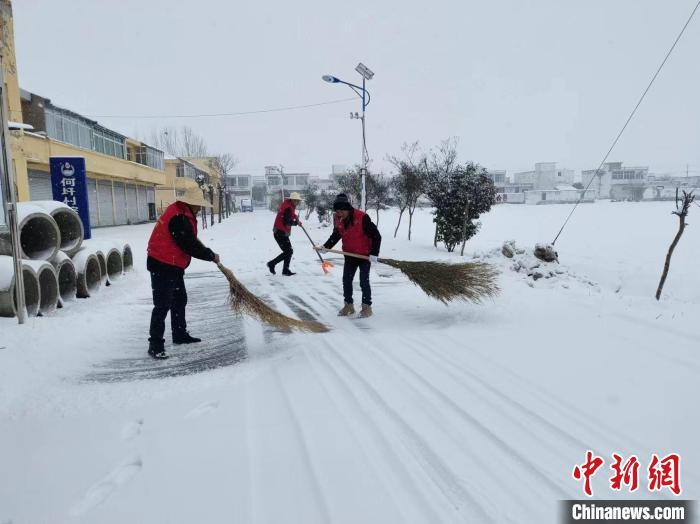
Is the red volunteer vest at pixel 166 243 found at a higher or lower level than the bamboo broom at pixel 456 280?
higher

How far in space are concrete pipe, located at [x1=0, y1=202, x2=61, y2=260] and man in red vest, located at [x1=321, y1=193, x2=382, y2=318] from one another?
3.53m

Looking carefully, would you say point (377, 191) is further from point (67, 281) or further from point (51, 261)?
point (51, 261)

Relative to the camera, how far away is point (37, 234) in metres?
5.73

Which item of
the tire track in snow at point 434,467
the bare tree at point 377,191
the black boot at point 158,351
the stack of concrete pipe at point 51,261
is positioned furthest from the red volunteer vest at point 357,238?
the bare tree at point 377,191

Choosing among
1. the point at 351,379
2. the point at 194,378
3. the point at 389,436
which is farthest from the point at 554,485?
the point at 194,378

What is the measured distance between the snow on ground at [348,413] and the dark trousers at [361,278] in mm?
331

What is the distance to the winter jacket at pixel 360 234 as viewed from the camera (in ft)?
17.0

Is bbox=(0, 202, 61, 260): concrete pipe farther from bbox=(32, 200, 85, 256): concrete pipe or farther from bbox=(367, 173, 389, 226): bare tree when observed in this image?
bbox=(367, 173, 389, 226): bare tree

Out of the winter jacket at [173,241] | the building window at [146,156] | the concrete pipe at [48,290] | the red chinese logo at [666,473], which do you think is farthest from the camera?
the building window at [146,156]

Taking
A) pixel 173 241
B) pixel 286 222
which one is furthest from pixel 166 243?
pixel 286 222

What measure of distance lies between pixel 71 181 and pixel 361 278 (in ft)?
26.0

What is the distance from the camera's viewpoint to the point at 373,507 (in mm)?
1899

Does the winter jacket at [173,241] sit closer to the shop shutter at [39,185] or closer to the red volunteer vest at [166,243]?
the red volunteer vest at [166,243]

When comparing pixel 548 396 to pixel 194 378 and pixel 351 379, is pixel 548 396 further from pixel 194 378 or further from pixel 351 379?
pixel 194 378
